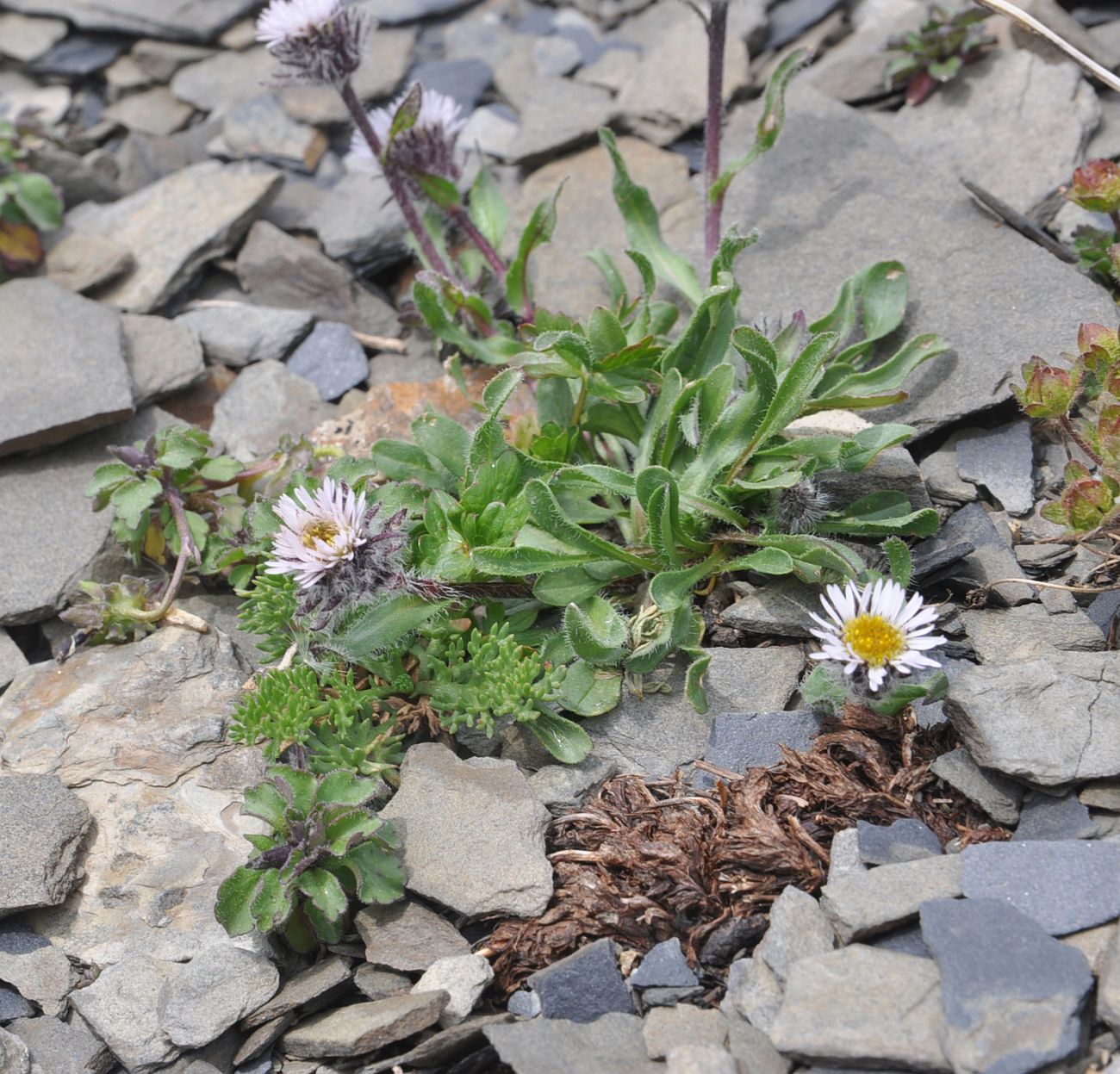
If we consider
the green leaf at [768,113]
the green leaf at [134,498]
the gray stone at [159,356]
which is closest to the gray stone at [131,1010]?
the green leaf at [134,498]

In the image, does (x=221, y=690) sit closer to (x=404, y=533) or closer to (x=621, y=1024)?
(x=404, y=533)

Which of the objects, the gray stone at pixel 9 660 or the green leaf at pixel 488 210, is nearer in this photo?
the gray stone at pixel 9 660

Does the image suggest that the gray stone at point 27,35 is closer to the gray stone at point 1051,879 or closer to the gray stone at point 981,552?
the gray stone at point 981,552

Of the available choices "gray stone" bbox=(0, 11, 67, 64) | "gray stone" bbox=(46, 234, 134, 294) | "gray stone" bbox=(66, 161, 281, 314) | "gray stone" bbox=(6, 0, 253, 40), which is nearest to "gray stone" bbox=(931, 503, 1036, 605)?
"gray stone" bbox=(66, 161, 281, 314)

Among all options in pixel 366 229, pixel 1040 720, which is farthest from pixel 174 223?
pixel 1040 720

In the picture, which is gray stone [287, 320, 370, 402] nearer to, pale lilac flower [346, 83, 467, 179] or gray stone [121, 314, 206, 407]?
gray stone [121, 314, 206, 407]
